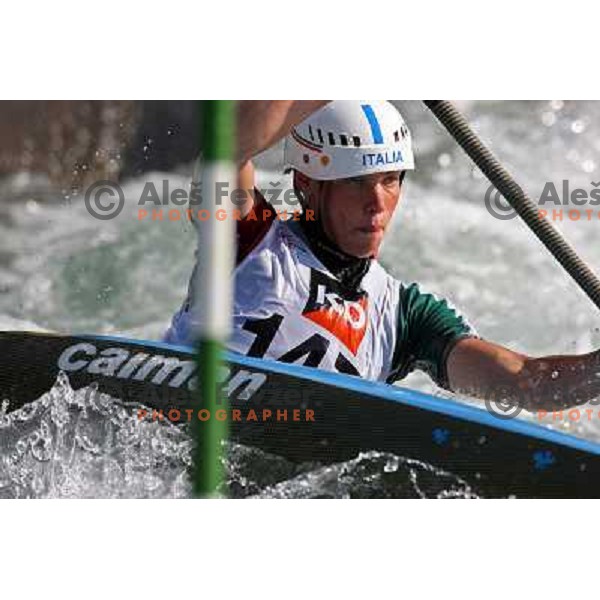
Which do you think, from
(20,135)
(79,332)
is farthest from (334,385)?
(20,135)

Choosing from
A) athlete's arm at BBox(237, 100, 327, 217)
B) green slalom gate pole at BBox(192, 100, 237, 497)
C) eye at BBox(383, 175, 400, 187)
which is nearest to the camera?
green slalom gate pole at BBox(192, 100, 237, 497)

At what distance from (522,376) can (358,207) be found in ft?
1.52

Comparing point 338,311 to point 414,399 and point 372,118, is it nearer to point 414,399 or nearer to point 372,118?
point 414,399

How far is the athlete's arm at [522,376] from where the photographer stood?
2.95 m

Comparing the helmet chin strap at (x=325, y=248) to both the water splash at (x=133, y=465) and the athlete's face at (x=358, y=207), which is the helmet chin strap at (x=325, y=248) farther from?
the water splash at (x=133, y=465)

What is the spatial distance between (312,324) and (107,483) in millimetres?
500

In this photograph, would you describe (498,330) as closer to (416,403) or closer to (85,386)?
(416,403)

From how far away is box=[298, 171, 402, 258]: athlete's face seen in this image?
2.92 metres
